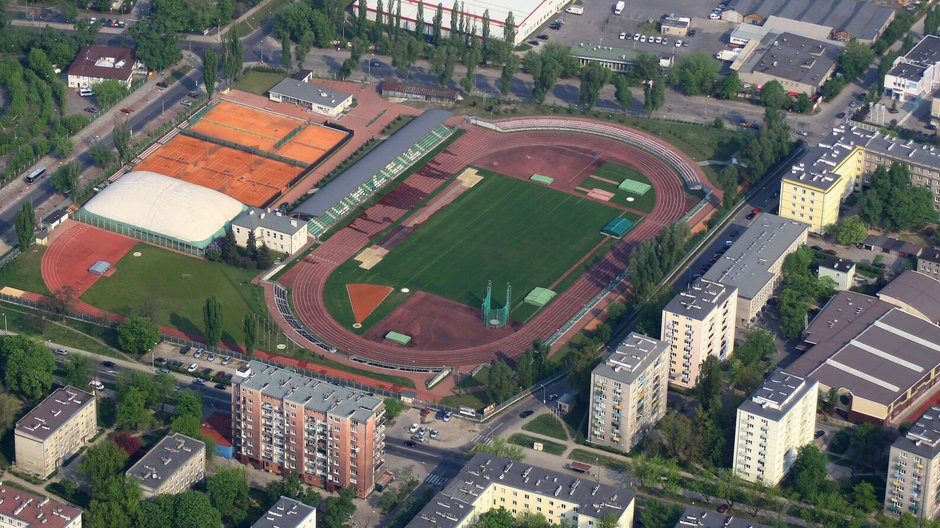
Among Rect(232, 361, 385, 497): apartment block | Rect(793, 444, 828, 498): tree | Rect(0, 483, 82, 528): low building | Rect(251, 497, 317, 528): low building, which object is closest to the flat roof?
Rect(0, 483, 82, 528): low building

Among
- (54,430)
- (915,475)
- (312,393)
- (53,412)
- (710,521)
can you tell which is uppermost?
(312,393)

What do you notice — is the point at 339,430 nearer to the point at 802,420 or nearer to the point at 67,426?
the point at 67,426

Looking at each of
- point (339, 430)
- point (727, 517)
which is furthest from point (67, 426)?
point (727, 517)

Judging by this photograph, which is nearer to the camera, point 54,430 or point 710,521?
point 710,521

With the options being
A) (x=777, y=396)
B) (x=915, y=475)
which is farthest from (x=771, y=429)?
(x=915, y=475)

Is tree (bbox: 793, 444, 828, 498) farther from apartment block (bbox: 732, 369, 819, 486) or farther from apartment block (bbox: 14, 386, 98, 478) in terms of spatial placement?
apartment block (bbox: 14, 386, 98, 478)

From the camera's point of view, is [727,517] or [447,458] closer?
[727,517]

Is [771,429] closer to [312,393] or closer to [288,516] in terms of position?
[312,393]
